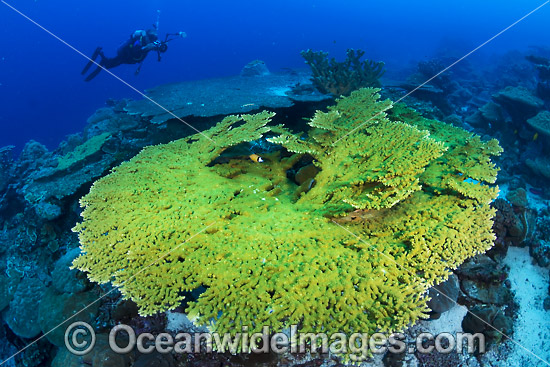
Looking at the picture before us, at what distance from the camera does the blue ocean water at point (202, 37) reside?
41844 millimetres

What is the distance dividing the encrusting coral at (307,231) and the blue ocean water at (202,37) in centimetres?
3339

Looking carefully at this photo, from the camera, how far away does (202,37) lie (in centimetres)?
8725

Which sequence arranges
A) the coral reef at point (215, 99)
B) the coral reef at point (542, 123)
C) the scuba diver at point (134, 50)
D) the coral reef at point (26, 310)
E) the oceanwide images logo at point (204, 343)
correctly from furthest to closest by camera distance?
the scuba diver at point (134, 50)
the coral reef at point (542, 123)
the coral reef at point (215, 99)
the coral reef at point (26, 310)
the oceanwide images logo at point (204, 343)

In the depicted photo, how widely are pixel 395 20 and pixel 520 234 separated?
90.1 metres

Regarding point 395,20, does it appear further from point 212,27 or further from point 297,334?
point 297,334

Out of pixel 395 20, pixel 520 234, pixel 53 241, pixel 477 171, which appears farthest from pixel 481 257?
pixel 395 20

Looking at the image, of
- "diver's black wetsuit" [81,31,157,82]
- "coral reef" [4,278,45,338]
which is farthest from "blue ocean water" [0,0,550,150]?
"coral reef" [4,278,45,338]

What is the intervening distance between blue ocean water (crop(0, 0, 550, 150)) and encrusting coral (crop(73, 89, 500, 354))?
33386 millimetres

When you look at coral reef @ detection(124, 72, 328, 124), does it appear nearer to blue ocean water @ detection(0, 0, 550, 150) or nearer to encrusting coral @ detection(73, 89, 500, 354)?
encrusting coral @ detection(73, 89, 500, 354)

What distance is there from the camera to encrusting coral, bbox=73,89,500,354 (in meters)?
2.07

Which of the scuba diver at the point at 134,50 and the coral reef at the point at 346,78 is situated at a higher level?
the scuba diver at the point at 134,50

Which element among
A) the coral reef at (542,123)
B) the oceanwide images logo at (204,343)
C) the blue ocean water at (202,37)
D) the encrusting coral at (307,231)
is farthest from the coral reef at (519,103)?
the blue ocean water at (202,37)

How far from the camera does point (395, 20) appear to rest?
76.3m

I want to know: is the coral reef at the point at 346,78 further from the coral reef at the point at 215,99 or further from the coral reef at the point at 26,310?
the coral reef at the point at 26,310
